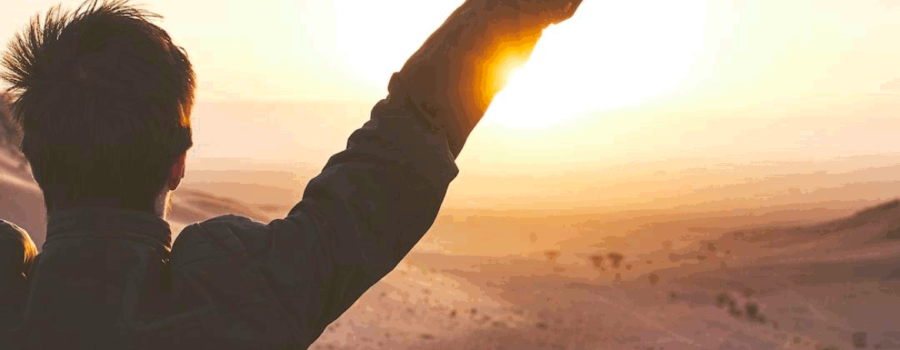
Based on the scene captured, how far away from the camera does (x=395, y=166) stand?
176 centimetres

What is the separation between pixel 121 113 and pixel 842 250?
53.8 meters

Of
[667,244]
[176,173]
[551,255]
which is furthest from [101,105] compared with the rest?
[667,244]

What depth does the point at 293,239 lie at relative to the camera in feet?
5.62

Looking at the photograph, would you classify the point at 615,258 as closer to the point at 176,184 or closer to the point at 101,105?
the point at 176,184

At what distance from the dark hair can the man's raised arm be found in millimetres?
239

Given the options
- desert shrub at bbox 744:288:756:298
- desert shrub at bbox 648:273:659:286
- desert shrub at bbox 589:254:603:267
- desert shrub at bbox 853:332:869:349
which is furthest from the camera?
desert shrub at bbox 589:254:603:267

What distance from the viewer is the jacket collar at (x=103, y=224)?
171cm

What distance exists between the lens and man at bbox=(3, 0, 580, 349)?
168 centimetres

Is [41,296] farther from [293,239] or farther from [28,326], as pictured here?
[293,239]

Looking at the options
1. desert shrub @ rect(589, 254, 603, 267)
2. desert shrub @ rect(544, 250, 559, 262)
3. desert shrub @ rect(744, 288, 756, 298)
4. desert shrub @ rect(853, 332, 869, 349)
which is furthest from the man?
desert shrub @ rect(544, 250, 559, 262)

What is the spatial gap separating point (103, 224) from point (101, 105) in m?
0.19

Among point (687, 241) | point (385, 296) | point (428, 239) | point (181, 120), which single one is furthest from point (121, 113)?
point (687, 241)

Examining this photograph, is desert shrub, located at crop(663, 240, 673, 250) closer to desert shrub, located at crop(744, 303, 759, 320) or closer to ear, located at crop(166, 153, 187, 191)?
desert shrub, located at crop(744, 303, 759, 320)

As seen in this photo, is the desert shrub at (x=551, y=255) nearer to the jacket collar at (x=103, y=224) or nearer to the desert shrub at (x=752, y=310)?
the desert shrub at (x=752, y=310)
